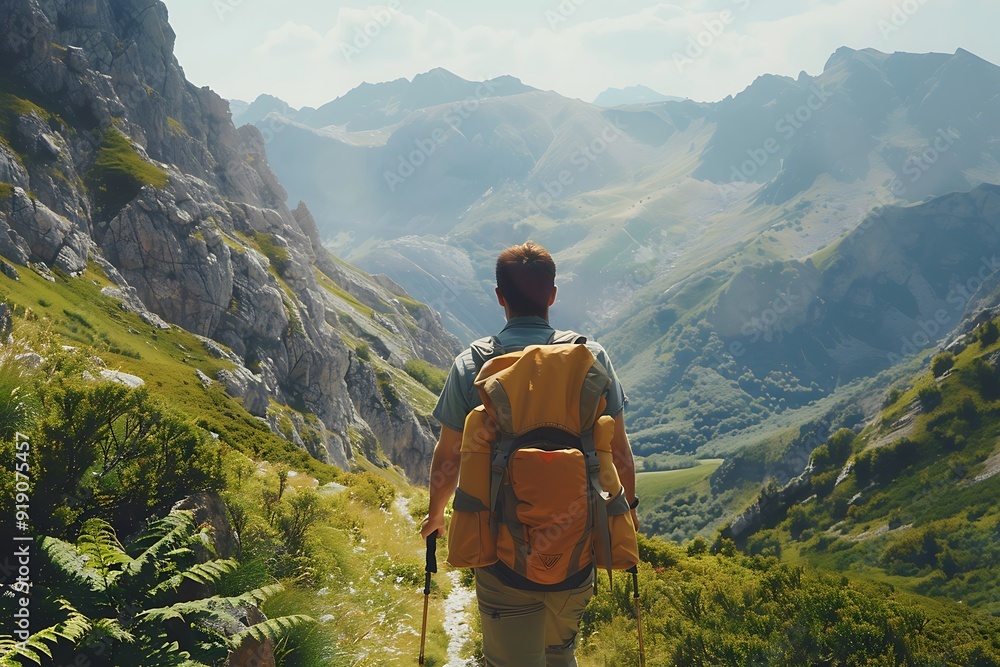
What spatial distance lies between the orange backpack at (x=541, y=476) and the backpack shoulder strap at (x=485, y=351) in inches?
15.5

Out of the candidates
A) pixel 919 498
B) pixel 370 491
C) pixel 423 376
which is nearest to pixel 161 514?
pixel 370 491

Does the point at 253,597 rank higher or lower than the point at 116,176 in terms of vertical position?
lower

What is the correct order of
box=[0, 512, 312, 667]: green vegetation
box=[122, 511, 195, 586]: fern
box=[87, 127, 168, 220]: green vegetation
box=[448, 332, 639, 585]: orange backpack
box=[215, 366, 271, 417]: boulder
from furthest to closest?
box=[87, 127, 168, 220]: green vegetation → box=[215, 366, 271, 417]: boulder → box=[122, 511, 195, 586]: fern → box=[0, 512, 312, 667]: green vegetation → box=[448, 332, 639, 585]: orange backpack

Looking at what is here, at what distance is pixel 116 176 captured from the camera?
208ft

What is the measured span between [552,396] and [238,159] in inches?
5493

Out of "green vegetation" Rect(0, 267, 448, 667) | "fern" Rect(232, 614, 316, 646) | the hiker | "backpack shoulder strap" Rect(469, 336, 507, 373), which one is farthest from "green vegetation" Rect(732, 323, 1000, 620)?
"backpack shoulder strap" Rect(469, 336, 507, 373)

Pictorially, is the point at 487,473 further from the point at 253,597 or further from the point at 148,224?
the point at 148,224

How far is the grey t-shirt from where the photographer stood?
207 inches

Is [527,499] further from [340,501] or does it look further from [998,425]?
[998,425]

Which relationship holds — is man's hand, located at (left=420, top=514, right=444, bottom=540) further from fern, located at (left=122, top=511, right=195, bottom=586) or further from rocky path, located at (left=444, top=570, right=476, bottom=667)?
rocky path, located at (left=444, top=570, right=476, bottom=667)

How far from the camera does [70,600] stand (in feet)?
17.6

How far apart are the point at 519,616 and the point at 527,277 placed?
2883 mm

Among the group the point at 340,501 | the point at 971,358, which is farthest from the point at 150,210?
the point at 971,358

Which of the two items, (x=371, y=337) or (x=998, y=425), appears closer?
(x=371, y=337)
